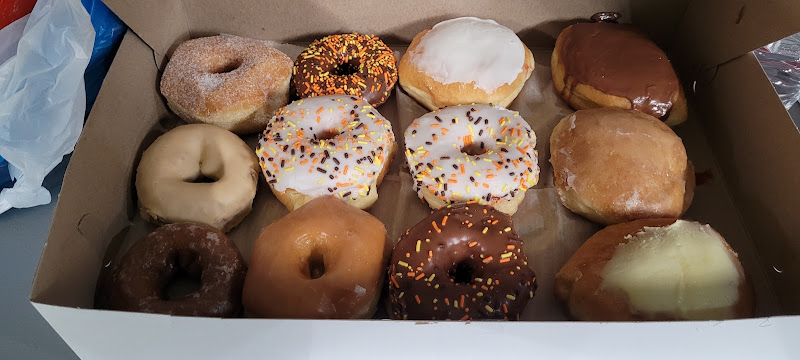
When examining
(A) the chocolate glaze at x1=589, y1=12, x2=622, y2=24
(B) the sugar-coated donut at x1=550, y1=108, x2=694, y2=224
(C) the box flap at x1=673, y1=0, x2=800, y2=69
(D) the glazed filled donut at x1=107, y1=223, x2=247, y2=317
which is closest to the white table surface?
(D) the glazed filled donut at x1=107, y1=223, x2=247, y2=317

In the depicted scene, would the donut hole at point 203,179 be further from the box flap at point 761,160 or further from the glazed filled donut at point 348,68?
the box flap at point 761,160

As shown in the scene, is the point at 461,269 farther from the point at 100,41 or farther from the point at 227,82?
the point at 100,41

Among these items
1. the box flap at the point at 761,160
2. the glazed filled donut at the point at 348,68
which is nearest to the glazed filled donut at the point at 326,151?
the glazed filled donut at the point at 348,68

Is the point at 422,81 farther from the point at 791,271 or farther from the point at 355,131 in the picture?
the point at 791,271

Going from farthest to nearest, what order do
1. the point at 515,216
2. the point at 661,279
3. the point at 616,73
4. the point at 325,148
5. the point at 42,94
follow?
the point at 616,73 → the point at 515,216 → the point at 325,148 → the point at 42,94 → the point at 661,279

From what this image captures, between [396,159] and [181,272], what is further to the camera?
[396,159]

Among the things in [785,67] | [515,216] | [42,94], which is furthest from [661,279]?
[42,94]
